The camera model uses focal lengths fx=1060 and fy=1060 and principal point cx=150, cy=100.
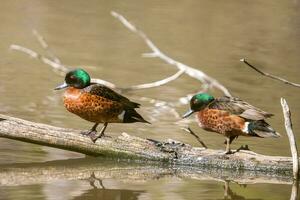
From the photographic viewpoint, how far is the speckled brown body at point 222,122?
347 inches

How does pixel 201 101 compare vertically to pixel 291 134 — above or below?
above

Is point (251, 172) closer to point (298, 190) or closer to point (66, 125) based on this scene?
point (298, 190)

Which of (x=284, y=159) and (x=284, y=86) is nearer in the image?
(x=284, y=159)

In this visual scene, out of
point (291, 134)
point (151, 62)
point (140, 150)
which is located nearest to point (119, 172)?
point (140, 150)

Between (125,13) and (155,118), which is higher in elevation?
(125,13)

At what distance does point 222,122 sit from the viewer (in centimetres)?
887

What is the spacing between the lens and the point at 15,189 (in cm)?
804

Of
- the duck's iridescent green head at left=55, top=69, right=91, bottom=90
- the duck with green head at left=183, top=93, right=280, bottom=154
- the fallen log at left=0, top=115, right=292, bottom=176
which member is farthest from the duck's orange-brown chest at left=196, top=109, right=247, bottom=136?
the duck's iridescent green head at left=55, top=69, right=91, bottom=90

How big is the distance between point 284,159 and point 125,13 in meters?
13.0

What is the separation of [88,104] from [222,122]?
1137 mm

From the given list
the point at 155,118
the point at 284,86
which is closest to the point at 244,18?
the point at 284,86

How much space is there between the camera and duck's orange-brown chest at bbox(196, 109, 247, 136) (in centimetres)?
882

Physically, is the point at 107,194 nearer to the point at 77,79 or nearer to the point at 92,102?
the point at 92,102

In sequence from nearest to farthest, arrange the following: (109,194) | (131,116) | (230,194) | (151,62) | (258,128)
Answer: (109,194) → (230,194) → (258,128) → (131,116) → (151,62)
